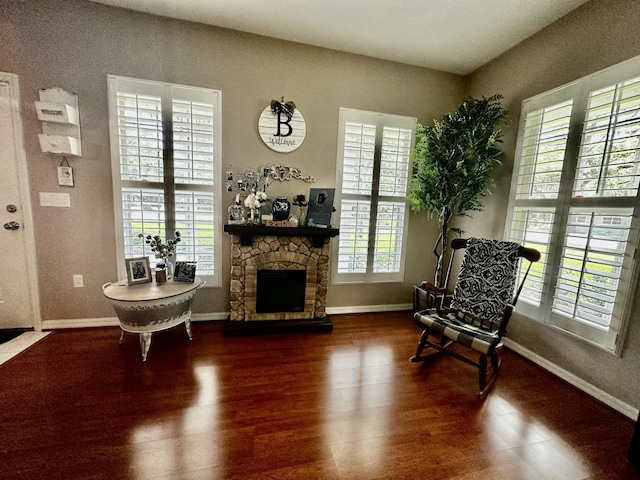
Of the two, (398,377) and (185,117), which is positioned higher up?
(185,117)

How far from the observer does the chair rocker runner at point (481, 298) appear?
81.3 inches

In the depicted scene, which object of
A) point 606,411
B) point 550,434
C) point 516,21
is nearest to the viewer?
point 550,434

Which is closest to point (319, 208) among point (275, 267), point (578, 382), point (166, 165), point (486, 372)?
point (275, 267)

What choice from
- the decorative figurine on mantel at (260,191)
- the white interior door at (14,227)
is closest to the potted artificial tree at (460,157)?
the decorative figurine on mantel at (260,191)

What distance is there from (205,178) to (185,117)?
59 cm

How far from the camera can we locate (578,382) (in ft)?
6.65

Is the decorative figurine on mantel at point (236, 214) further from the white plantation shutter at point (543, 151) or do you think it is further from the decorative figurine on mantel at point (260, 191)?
the white plantation shutter at point (543, 151)

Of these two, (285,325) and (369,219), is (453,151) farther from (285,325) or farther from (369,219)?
(285,325)

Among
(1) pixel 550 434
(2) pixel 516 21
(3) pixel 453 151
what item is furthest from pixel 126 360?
(2) pixel 516 21

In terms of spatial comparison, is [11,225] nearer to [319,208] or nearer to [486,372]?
[319,208]

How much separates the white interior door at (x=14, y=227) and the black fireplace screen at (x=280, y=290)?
2057mm

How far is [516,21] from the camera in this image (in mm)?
2262

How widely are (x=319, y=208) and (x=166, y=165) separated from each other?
5.13ft

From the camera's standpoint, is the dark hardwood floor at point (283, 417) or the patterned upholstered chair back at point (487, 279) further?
the patterned upholstered chair back at point (487, 279)
